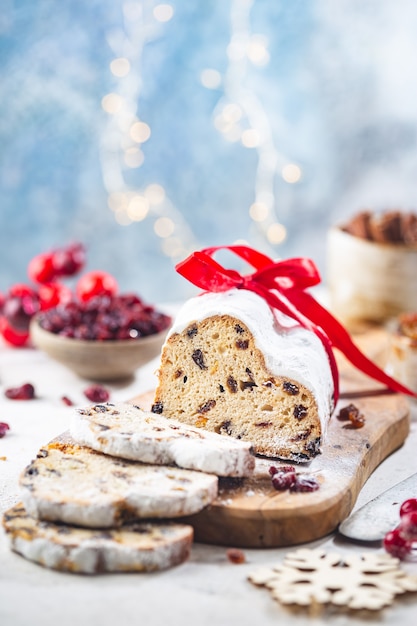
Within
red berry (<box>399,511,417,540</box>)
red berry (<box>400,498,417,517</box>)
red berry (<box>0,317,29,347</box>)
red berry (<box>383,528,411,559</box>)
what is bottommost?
red berry (<box>383,528,411,559</box>)

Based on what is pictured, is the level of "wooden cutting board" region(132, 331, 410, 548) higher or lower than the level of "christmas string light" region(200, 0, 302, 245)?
lower

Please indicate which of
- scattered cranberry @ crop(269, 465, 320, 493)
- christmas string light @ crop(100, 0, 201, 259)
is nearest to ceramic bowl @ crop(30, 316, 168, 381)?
scattered cranberry @ crop(269, 465, 320, 493)

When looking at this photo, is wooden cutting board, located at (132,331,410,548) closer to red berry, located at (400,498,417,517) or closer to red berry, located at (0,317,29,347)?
red berry, located at (400,498,417,517)

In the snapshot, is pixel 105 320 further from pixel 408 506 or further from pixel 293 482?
pixel 408 506

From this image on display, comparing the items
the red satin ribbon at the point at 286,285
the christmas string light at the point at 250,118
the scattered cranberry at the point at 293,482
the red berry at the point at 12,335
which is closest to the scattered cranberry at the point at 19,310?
the red berry at the point at 12,335

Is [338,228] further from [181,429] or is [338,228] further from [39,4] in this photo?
[39,4]

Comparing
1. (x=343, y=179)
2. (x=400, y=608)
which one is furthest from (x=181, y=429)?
(x=343, y=179)
